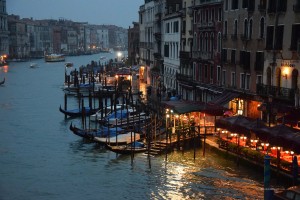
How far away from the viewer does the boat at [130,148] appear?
77.2ft

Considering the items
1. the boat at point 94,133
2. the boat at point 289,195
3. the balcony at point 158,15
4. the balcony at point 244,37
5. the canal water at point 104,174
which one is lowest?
the canal water at point 104,174

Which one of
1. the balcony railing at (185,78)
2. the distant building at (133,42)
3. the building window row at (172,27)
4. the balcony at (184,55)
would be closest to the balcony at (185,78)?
the balcony railing at (185,78)

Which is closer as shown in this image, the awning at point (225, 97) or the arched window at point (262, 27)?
the arched window at point (262, 27)

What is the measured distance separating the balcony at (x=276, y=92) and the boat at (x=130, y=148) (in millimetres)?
6311

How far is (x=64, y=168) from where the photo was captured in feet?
74.9

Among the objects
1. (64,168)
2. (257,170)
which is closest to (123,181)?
(64,168)

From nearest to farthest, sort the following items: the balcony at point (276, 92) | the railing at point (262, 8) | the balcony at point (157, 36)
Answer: the balcony at point (276, 92)
the railing at point (262, 8)
the balcony at point (157, 36)

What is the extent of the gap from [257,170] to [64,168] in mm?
8579

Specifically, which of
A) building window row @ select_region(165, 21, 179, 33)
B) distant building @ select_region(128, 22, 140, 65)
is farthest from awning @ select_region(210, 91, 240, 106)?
distant building @ select_region(128, 22, 140, 65)

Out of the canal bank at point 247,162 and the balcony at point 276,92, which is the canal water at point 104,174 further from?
the balcony at point 276,92

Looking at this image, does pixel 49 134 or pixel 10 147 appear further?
pixel 49 134

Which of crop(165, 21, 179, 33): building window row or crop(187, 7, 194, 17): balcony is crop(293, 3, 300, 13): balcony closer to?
crop(187, 7, 194, 17): balcony

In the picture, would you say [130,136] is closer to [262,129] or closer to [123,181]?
[123,181]

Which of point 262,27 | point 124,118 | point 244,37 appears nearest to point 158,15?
point 124,118
